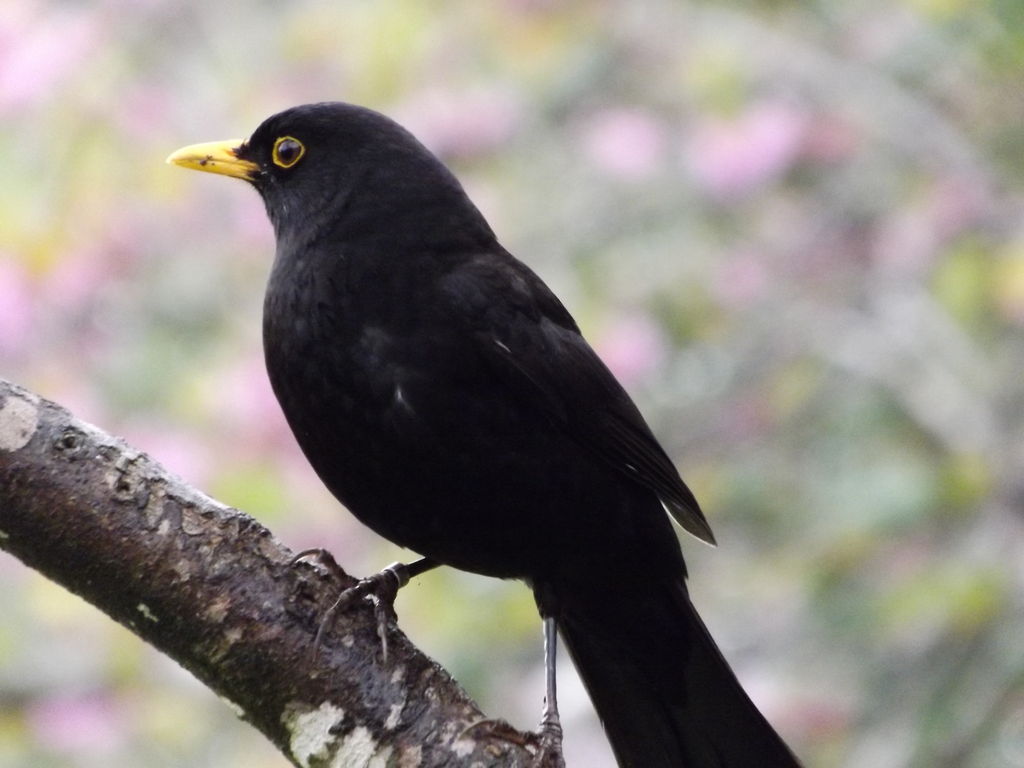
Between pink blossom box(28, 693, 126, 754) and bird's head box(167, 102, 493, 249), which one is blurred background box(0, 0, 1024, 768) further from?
bird's head box(167, 102, 493, 249)

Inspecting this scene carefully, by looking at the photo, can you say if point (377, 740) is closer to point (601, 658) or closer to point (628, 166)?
point (601, 658)

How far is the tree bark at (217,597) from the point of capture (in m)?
2.55

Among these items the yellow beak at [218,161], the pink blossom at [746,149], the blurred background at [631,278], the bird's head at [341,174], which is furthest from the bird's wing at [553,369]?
the pink blossom at [746,149]

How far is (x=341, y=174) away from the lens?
3.74 metres

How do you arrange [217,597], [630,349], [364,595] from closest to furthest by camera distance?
[217,597], [364,595], [630,349]

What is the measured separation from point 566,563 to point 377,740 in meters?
0.86

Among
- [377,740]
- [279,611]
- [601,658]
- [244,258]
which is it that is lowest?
[377,740]

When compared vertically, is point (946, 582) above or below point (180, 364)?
below

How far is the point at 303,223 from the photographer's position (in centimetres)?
362

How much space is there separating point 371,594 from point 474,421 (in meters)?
0.49

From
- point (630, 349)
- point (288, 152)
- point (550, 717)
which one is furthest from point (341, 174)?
point (630, 349)

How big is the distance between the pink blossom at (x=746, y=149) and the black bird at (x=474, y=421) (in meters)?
2.28

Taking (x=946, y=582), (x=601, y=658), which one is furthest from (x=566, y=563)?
(x=946, y=582)

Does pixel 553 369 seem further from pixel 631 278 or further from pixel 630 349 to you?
pixel 631 278
